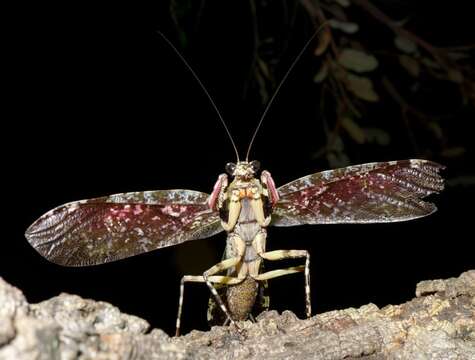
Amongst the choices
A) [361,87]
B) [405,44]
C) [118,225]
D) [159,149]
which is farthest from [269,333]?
[159,149]

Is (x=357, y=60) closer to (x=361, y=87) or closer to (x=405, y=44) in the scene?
(x=361, y=87)

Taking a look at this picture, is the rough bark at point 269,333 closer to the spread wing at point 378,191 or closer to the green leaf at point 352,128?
the spread wing at point 378,191

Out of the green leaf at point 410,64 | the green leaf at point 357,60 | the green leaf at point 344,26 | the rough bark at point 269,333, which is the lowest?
the rough bark at point 269,333

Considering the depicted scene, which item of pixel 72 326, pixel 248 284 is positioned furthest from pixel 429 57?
pixel 72 326

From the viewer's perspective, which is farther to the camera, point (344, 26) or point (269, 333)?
point (344, 26)

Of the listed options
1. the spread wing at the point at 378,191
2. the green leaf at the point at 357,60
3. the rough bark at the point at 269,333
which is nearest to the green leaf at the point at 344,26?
the green leaf at the point at 357,60

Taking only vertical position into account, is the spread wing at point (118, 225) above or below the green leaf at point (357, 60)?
below
